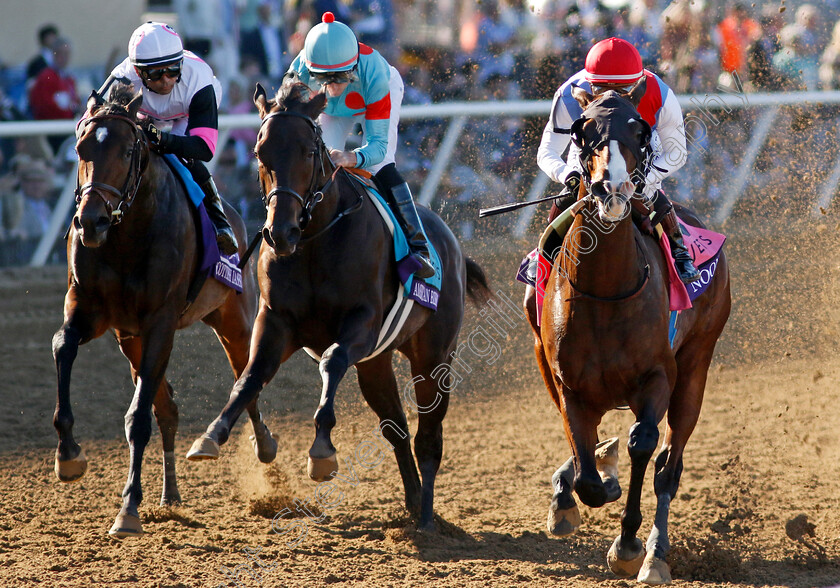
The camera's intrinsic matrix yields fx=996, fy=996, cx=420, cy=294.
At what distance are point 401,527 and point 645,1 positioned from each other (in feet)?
26.9

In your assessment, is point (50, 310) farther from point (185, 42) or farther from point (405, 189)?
Result: point (405, 189)

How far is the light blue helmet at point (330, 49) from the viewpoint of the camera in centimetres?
452

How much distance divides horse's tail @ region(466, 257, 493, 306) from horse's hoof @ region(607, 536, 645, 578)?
94.3 inches

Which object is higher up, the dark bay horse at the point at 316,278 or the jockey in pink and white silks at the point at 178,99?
the jockey in pink and white silks at the point at 178,99

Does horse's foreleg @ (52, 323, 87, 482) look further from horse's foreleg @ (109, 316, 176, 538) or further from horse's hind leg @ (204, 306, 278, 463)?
horse's hind leg @ (204, 306, 278, 463)

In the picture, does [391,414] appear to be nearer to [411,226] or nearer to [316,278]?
[411,226]

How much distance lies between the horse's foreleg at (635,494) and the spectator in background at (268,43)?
8.34m

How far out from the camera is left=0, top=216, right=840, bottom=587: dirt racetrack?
4543 mm

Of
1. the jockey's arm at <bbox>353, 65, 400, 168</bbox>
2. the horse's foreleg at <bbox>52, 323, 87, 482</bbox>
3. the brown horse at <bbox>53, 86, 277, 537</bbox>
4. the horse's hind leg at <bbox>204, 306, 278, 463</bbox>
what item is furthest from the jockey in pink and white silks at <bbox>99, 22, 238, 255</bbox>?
the horse's foreleg at <bbox>52, 323, 87, 482</bbox>

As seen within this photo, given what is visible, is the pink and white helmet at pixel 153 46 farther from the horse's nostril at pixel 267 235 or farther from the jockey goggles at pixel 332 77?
the horse's nostril at pixel 267 235

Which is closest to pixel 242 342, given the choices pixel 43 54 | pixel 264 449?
pixel 264 449

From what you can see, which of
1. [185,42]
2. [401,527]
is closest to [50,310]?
[185,42]

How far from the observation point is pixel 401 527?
17.1 feet

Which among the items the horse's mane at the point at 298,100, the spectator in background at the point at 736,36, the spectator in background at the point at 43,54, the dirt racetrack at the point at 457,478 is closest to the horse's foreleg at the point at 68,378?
the dirt racetrack at the point at 457,478
